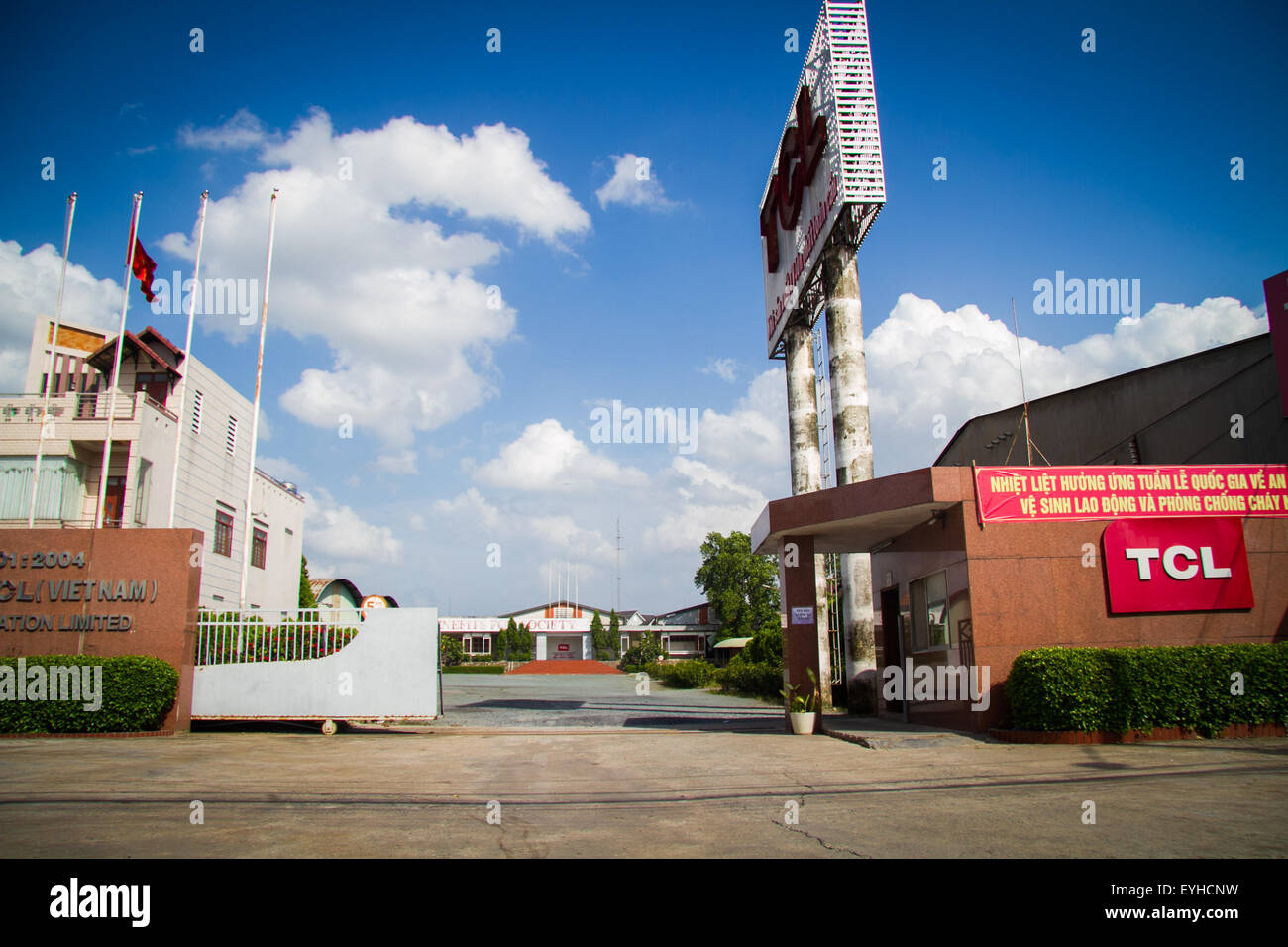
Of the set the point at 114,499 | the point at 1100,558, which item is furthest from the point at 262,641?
the point at 1100,558

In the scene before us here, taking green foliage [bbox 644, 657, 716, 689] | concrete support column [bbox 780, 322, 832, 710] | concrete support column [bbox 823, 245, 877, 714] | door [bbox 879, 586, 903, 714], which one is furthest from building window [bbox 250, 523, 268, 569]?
door [bbox 879, 586, 903, 714]

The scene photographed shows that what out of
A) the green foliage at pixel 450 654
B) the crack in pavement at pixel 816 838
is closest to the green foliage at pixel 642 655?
the green foliage at pixel 450 654

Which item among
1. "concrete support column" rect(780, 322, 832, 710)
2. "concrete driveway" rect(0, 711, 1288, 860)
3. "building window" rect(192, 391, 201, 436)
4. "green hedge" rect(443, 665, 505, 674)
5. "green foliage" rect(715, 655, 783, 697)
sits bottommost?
"green hedge" rect(443, 665, 505, 674)

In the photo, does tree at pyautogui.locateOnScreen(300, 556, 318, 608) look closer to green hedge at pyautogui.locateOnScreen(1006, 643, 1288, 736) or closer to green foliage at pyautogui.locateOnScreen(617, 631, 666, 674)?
green foliage at pyautogui.locateOnScreen(617, 631, 666, 674)

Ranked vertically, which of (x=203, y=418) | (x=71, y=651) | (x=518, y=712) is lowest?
(x=518, y=712)

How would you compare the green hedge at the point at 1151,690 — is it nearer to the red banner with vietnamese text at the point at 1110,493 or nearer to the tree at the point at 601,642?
the red banner with vietnamese text at the point at 1110,493

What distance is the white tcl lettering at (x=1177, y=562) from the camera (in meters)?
12.0

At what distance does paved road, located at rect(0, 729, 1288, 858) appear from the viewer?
221 inches

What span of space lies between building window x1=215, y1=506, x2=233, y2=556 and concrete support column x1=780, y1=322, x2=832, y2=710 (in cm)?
2165

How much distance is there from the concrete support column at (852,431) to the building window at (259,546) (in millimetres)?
26460

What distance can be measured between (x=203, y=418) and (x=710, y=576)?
4965cm
